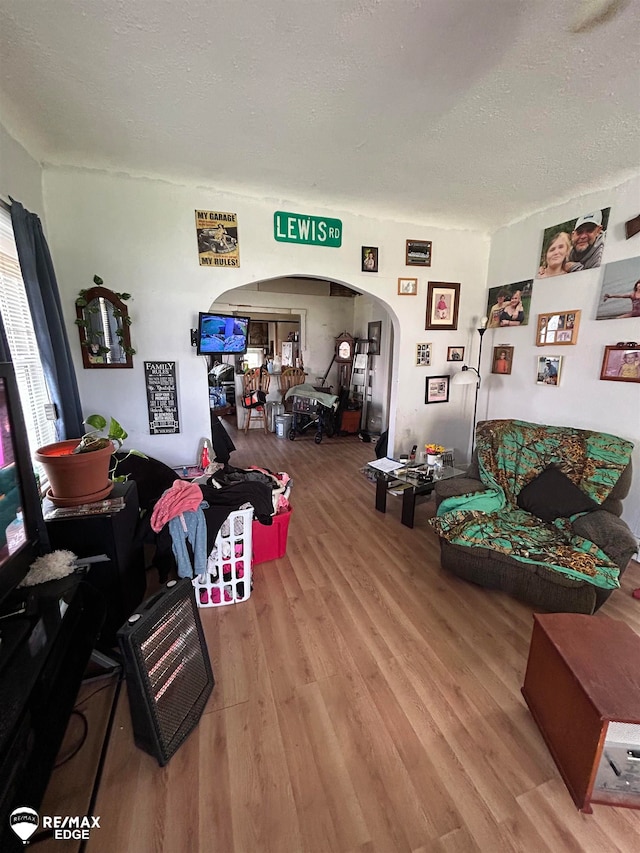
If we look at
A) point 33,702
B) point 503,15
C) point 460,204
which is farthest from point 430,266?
point 33,702

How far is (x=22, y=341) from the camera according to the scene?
1937 millimetres

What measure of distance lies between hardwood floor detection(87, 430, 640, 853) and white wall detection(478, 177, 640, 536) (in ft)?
4.34

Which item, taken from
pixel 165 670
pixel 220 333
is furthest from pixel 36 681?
pixel 220 333

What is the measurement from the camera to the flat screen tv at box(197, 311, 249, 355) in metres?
2.80

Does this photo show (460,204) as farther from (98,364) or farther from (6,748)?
(6,748)

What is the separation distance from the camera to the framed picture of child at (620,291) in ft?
8.00

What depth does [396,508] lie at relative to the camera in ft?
10.6

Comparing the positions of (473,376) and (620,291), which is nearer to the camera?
(620,291)

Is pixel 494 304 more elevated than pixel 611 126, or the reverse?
pixel 611 126

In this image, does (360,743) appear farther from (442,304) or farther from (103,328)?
(442,304)

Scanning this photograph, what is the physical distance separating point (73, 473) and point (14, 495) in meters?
0.36

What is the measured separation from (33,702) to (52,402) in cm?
168

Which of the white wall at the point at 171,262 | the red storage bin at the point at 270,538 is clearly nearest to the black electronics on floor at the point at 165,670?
the red storage bin at the point at 270,538

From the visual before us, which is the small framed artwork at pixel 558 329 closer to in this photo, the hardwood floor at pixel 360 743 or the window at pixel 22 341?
the hardwood floor at pixel 360 743
